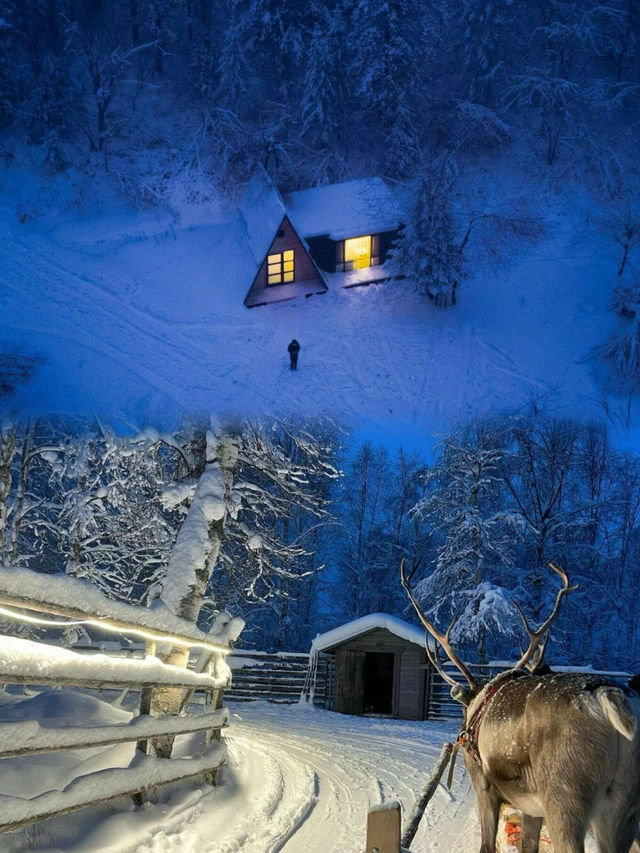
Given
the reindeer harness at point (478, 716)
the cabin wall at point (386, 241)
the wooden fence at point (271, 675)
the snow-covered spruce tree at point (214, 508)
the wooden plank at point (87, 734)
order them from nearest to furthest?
the wooden plank at point (87, 734)
the reindeer harness at point (478, 716)
the snow-covered spruce tree at point (214, 508)
the cabin wall at point (386, 241)
the wooden fence at point (271, 675)

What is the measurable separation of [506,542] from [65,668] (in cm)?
1456

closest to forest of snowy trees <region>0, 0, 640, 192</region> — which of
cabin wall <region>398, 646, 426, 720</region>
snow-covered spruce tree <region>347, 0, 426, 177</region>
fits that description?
snow-covered spruce tree <region>347, 0, 426, 177</region>

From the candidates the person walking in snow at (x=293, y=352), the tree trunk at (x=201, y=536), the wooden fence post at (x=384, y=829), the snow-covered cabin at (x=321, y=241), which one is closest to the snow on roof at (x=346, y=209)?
the snow-covered cabin at (x=321, y=241)

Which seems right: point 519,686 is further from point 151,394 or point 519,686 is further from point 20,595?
point 151,394

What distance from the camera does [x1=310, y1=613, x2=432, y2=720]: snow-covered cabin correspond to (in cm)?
1325

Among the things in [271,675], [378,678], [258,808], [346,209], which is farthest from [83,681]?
[378,678]

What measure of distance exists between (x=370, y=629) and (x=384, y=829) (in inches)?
490

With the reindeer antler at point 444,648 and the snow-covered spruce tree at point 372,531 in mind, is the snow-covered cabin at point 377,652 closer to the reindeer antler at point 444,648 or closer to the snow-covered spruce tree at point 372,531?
the snow-covered spruce tree at point 372,531

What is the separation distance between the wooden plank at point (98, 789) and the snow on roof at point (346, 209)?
667 cm

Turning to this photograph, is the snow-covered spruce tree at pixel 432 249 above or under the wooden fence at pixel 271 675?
above

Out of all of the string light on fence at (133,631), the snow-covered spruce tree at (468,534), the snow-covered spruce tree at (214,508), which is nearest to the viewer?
the string light on fence at (133,631)

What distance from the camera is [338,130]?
Answer: 923 cm

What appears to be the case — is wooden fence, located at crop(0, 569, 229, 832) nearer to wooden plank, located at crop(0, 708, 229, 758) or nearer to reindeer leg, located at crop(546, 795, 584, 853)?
wooden plank, located at crop(0, 708, 229, 758)

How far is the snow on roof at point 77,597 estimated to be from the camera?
7.29 feet
